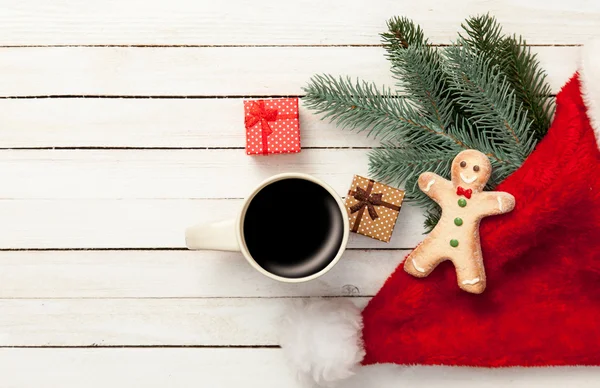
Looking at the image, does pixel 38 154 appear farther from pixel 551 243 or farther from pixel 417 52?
Answer: pixel 551 243

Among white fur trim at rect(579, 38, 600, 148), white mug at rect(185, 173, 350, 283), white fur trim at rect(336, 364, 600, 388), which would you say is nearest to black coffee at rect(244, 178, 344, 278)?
white mug at rect(185, 173, 350, 283)

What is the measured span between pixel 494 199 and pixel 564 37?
1.02 ft

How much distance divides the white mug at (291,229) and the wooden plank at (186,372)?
20 centimetres

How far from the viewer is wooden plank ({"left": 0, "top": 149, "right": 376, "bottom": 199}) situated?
79cm

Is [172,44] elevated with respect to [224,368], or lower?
elevated

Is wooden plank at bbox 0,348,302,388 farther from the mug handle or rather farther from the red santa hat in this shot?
the mug handle

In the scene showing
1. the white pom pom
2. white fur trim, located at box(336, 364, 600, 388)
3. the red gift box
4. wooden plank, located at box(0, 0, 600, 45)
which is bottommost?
white fur trim, located at box(336, 364, 600, 388)

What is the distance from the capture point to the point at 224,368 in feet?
2.63

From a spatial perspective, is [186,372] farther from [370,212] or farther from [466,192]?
[466,192]

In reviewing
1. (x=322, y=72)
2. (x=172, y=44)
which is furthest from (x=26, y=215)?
(x=322, y=72)

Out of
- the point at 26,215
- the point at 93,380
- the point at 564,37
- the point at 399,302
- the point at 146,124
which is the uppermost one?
the point at 564,37

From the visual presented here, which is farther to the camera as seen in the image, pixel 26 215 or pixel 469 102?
pixel 26 215

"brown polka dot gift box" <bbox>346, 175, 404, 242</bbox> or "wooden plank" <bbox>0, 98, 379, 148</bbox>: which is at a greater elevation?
"wooden plank" <bbox>0, 98, 379, 148</bbox>

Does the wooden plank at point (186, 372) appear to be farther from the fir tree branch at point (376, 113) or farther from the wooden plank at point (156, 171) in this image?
the fir tree branch at point (376, 113)
